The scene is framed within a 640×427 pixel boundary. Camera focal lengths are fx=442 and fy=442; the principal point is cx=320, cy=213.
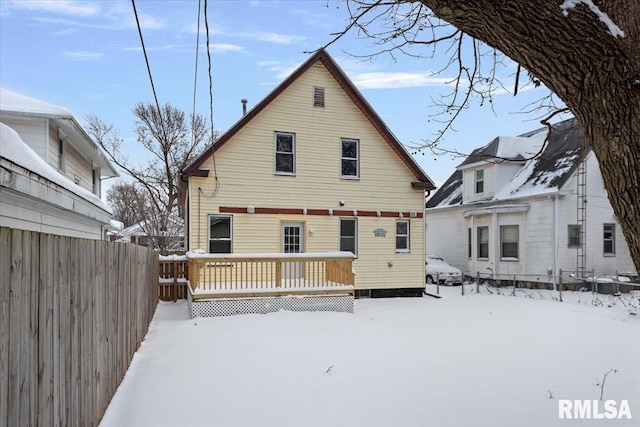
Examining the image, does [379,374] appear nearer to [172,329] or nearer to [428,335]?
[428,335]

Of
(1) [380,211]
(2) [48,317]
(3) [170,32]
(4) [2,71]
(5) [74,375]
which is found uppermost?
(4) [2,71]

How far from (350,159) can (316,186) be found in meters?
1.49

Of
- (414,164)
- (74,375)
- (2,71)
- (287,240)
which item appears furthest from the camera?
(414,164)

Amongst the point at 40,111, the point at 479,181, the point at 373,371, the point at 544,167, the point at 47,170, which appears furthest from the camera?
the point at 479,181

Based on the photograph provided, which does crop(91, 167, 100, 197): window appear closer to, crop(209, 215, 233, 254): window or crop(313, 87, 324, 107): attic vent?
crop(209, 215, 233, 254): window

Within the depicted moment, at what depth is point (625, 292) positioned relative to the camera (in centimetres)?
1491

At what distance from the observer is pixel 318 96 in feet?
45.9

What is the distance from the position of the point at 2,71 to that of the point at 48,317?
13.3m

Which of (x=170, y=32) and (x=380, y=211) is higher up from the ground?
(x=170, y=32)

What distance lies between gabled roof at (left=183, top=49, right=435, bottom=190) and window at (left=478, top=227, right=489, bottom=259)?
560 cm

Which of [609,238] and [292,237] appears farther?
[609,238]

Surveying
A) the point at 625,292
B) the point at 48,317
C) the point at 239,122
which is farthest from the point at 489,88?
the point at 625,292

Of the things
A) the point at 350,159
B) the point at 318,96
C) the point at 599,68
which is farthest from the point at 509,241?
the point at 599,68

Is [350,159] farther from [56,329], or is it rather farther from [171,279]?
[56,329]
